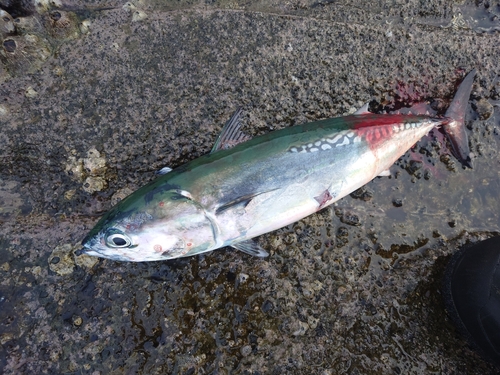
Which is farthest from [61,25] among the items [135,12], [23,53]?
[135,12]

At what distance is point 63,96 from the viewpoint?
2666mm

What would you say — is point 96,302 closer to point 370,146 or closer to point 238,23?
point 370,146

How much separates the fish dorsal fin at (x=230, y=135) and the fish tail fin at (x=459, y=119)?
1.66 metres

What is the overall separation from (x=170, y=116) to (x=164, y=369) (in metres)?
1.78

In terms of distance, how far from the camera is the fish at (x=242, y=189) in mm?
1986

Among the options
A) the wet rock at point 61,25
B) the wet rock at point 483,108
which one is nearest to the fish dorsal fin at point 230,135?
the wet rock at point 61,25

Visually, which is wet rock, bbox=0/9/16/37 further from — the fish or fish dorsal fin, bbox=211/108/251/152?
Result: fish dorsal fin, bbox=211/108/251/152

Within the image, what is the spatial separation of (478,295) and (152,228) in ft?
6.79

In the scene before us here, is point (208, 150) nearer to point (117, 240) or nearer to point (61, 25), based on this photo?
point (117, 240)

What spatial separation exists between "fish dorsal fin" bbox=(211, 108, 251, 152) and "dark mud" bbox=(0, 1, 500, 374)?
39 centimetres

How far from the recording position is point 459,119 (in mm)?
2738

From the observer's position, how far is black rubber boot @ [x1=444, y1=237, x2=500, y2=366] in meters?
2.17

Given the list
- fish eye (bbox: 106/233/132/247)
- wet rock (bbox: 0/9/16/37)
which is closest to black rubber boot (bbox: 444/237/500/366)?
fish eye (bbox: 106/233/132/247)

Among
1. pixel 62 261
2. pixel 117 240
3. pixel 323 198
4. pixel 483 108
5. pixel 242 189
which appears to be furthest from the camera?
pixel 483 108
